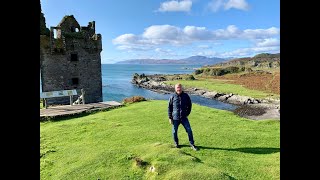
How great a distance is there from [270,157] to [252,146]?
1.97m

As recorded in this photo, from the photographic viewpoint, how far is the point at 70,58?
36469 mm

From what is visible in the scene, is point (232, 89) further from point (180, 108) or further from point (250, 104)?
point (180, 108)

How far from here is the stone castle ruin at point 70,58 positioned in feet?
116

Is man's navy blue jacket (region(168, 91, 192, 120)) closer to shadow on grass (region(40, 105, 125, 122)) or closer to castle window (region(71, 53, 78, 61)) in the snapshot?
shadow on grass (region(40, 105, 125, 122))

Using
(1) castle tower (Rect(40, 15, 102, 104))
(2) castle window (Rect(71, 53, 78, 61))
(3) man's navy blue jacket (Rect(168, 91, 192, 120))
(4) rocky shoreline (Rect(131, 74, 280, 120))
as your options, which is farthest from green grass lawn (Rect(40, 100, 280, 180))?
(4) rocky shoreline (Rect(131, 74, 280, 120))

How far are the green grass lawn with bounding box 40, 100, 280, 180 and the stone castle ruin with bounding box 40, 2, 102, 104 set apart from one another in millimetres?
15343

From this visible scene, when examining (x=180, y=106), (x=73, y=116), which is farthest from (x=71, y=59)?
(x=180, y=106)

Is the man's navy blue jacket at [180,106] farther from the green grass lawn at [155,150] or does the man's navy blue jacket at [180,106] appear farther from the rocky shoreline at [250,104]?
the rocky shoreline at [250,104]

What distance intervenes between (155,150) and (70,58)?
26589 millimetres

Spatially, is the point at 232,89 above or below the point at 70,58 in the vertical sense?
below

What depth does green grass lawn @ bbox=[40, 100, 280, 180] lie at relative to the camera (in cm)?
1088

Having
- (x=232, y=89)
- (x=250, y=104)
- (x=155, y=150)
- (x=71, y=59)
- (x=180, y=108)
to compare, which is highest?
(x=71, y=59)
